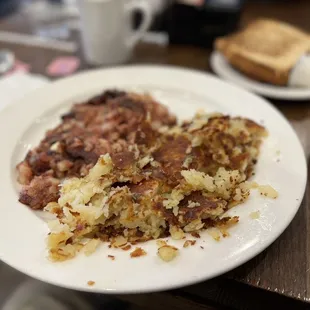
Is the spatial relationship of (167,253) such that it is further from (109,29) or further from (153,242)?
(109,29)

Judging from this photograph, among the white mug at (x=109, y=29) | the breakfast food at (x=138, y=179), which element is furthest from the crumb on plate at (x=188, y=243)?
the white mug at (x=109, y=29)

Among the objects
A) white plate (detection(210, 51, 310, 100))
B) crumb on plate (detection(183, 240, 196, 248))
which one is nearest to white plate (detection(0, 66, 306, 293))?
crumb on plate (detection(183, 240, 196, 248))

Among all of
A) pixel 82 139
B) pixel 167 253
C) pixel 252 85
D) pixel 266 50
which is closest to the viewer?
pixel 167 253

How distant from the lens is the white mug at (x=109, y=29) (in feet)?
4.58

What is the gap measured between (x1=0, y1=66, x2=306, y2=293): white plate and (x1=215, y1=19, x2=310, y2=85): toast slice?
7.7 inches

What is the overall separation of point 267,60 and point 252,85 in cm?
10

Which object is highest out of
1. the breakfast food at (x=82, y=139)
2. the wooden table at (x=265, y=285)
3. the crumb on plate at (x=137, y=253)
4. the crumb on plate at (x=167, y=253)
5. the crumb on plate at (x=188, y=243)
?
the crumb on plate at (x=167, y=253)

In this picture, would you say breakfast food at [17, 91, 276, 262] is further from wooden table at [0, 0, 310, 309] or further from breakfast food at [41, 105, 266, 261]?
wooden table at [0, 0, 310, 309]

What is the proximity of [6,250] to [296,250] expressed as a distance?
58 centimetres

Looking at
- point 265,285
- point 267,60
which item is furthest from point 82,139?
point 267,60

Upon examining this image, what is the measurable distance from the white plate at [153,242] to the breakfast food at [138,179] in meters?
0.02

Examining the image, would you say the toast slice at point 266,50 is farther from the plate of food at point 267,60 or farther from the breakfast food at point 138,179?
the breakfast food at point 138,179

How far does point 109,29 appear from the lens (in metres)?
1.45

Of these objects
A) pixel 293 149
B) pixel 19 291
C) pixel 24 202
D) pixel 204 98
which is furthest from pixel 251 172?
pixel 19 291
